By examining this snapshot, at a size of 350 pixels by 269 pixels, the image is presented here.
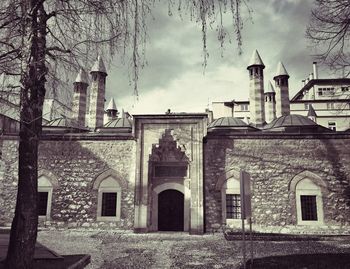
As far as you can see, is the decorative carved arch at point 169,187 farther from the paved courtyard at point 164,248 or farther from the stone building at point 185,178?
the paved courtyard at point 164,248

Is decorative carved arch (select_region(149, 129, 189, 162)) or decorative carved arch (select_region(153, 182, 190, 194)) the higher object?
decorative carved arch (select_region(149, 129, 189, 162))

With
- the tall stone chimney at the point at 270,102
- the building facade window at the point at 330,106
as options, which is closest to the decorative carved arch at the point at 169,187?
the tall stone chimney at the point at 270,102

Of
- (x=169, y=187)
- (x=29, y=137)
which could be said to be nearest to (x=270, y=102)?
(x=169, y=187)

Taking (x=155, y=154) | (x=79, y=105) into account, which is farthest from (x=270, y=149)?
(x=79, y=105)

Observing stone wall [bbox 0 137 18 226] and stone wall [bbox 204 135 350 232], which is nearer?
stone wall [bbox 204 135 350 232]

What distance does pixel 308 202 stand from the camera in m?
11.5

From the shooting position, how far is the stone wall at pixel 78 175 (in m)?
12.0

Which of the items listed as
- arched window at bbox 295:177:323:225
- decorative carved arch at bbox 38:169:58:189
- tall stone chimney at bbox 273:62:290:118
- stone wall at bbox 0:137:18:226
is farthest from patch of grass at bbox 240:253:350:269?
tall stone chimney at bbox 273:62:290:118

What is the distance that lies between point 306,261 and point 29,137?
19.8 ft

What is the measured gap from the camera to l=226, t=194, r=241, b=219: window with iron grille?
11664 millimetres

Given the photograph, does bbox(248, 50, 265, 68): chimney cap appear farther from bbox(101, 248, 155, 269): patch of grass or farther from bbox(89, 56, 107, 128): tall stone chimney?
bbox(101, 248, 155, 269): patch of grass

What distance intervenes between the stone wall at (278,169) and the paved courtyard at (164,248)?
6.76 ft

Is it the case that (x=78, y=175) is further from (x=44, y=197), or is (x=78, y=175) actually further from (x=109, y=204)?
(x=109, y=204)

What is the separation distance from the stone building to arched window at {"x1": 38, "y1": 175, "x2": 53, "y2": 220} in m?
0.04
